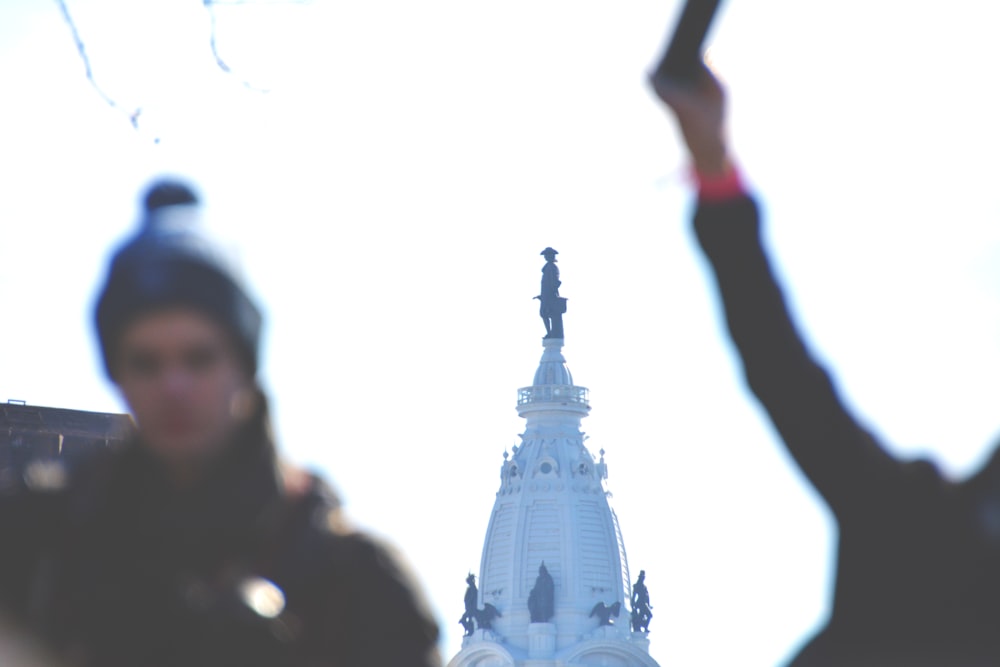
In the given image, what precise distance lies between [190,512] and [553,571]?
95.6 meters

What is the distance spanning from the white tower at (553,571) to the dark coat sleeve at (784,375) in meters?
93.1

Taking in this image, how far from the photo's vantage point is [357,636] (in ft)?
13.7

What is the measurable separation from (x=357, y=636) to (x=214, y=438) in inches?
19.9

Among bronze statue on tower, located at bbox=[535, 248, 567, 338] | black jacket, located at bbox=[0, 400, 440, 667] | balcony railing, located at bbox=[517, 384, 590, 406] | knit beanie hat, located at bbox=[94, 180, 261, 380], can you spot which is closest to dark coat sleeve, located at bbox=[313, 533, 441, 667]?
black jacket, located at bbox=[0, 400, 440, 667]

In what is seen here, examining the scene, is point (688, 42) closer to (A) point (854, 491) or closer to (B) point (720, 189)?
(B) point (720, 189)

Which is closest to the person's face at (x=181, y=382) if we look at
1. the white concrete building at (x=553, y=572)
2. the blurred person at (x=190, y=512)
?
the blurred person at (x=190, y=512)

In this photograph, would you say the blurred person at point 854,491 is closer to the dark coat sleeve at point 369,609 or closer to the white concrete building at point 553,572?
the dark coat sleeve at point 369,609

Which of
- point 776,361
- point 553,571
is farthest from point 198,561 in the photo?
point 553,571

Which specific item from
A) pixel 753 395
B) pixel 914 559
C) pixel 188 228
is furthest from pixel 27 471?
pixel 914 559

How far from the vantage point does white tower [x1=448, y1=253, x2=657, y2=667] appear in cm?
9769

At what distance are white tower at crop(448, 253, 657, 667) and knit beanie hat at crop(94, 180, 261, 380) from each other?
93.6 metres

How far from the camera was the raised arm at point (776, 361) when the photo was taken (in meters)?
4.66

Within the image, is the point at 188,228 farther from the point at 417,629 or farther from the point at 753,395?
the point at 753,395

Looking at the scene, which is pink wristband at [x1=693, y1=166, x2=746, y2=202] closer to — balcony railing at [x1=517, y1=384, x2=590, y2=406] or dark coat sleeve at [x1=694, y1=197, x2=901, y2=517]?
dark coat sleeve at [x1=694, y1=197, x2=901, y2=517]
